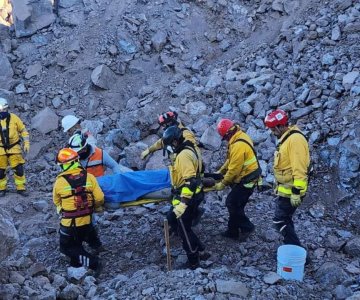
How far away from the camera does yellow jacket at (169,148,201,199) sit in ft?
18.6

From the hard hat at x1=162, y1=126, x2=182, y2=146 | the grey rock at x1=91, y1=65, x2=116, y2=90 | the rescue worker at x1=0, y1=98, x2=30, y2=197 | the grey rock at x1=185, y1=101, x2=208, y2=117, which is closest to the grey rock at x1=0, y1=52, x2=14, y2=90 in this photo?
the grey rock at x1=91, y1=65, x2=116, y2=90

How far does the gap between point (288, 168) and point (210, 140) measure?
3.20m

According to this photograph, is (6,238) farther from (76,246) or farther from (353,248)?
(353,248)

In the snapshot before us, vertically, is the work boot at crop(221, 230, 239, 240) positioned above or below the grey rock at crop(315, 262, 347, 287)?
above

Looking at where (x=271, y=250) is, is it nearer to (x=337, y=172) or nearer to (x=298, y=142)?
(x=298, y=142)

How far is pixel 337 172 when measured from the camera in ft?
25.4

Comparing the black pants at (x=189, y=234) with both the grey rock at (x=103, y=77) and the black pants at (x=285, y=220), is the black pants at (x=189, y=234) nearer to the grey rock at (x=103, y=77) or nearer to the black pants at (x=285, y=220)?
the black pants at (x=285, y=220)

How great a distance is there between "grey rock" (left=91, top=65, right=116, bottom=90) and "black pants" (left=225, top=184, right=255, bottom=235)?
531 centimetres

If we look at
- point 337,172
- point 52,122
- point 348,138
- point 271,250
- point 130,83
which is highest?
point 130,83

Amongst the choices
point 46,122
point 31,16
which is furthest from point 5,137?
point 31,16

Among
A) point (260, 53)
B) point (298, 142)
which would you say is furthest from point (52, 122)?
point (298, 142)

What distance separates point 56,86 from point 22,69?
1.01 meters

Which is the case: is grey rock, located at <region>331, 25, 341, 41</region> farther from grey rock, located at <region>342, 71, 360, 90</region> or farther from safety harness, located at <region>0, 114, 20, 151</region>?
safety harness, located at <region>0, 114, 20, 151</region>

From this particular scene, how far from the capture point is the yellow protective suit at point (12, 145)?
815 centimetres
